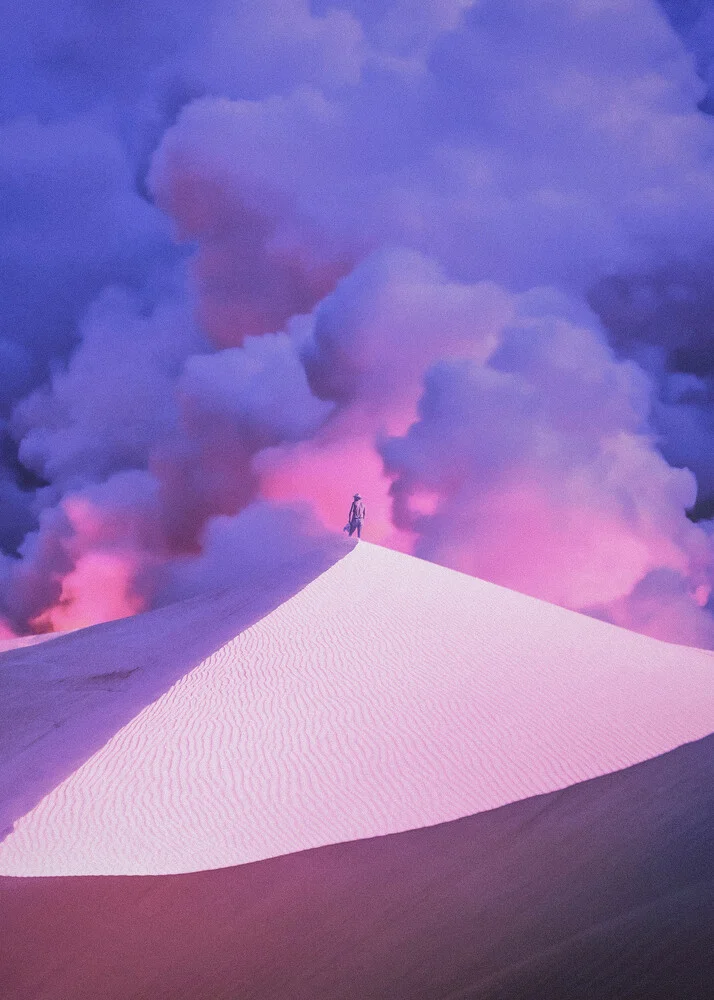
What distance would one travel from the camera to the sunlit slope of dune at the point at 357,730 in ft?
19.3

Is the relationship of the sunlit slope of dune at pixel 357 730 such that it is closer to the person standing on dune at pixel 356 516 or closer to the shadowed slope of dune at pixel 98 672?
the shadowed slope of dune at pixel 98 672

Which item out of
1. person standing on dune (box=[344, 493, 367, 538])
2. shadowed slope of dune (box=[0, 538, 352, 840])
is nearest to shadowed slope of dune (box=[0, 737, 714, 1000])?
shadowed slope of dune (box=[0, 538, 352, 840])

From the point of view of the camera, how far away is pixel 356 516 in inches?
549

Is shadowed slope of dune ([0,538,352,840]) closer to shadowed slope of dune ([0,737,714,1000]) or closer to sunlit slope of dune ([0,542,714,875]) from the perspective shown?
sunlit slope of dune ([0,542,714,875])

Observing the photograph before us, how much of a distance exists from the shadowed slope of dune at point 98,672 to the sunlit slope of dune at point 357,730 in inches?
11.8

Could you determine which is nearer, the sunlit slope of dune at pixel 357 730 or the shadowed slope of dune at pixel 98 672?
the sunlit slope of dune at pixel 357 730

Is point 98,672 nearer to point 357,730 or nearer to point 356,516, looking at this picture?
point 357,730

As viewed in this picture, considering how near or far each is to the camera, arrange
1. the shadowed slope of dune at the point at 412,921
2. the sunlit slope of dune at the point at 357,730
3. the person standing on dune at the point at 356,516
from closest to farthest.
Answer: the shadowed slope of dune at the point at 412,921 → the sunlit slope of dune at the point at 357,730 → the person standing on dune at the point at 356,516

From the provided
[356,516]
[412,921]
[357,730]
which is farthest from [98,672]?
[412,921]

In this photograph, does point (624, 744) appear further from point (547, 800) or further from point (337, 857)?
point (337, 857)

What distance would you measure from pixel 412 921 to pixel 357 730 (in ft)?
9.78

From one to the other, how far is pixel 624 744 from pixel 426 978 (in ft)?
13.9

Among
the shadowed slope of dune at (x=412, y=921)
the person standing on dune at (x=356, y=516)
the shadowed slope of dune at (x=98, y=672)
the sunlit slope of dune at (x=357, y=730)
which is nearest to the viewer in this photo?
the shadowed slope of dune at (x=412, y=921)

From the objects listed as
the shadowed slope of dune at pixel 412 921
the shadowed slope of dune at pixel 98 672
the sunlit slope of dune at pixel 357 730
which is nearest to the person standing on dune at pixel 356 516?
the shadowed slope of dune at pixel 98 672
